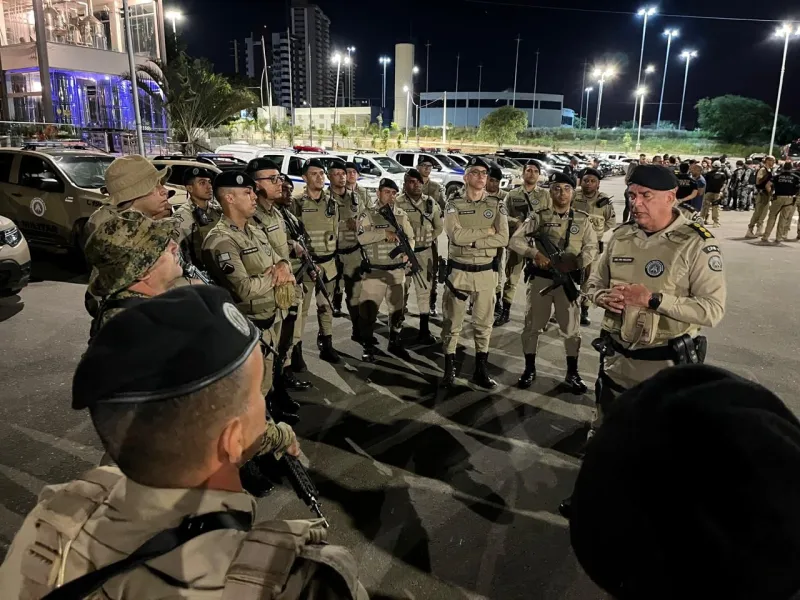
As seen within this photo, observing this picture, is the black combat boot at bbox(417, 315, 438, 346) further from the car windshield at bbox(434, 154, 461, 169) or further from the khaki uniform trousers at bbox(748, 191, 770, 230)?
the car windshield at bbox(434, 154, 461, 169)

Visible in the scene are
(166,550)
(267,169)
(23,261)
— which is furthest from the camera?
(23,261)

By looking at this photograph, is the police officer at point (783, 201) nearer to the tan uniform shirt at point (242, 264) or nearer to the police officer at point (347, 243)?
the police officer at point (347, 243)

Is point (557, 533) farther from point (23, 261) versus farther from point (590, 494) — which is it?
point (23, 261)

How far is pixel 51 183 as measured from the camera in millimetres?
8953

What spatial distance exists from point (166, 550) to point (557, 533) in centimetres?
268

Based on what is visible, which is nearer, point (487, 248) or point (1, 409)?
point (1, 409)

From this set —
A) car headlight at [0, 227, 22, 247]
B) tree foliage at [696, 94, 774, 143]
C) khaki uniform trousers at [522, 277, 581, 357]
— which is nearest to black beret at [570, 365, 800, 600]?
khaki uniform trousers at [522, 277, 581, 357]

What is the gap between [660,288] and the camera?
3086 millimetres

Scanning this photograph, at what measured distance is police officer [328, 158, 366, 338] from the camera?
608 cm

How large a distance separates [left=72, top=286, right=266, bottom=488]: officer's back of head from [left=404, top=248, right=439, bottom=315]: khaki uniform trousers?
198 inches

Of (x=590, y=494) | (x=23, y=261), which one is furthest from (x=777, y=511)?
(x=23, y=261)

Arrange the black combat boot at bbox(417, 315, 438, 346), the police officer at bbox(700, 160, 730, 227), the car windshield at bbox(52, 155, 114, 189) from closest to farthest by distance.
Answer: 1. the black combat boot at bbox(417, 315, 438, 346)
2. the car windshield at bbox(52, 155, 114, 189)
3. the police officer at bbox(700, 160, 730, 227)

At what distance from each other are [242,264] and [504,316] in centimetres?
414

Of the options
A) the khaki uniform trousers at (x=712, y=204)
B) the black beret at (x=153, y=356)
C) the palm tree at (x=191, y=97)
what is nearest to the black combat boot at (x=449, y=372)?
the black beret at (x=153, y=356)
